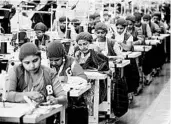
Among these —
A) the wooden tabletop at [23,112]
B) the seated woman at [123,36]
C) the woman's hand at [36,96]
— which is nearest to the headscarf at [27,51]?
the woman's hand at [36,96]

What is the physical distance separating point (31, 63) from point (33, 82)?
0.78ft

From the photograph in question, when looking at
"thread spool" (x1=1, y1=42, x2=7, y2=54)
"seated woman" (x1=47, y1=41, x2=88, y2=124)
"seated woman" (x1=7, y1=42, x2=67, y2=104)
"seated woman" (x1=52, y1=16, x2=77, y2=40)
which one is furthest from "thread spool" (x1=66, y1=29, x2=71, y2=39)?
"seated woman" (x1=7, y1=42, x2=67, y2=104)

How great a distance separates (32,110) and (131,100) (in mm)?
4653

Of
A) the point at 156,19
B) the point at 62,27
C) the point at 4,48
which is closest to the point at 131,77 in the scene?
the point at 4,48

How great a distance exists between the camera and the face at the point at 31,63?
4.03 metres

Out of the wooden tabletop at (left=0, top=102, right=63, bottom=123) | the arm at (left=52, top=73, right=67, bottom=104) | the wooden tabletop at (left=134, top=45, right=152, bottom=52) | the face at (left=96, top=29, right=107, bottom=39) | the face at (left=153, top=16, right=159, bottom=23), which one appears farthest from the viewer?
the face at (left=153, top=16, right=159, bottom=23)

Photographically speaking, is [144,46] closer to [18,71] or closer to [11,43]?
[11,43]

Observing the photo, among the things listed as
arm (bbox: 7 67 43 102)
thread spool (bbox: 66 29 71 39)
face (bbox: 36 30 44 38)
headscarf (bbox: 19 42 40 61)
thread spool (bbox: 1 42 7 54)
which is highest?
headscarf (bbox: 19 42 40 61)

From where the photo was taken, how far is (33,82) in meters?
4.20

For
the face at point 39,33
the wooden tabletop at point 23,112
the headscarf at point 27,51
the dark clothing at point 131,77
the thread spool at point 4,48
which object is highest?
the headscarf at point 27,51

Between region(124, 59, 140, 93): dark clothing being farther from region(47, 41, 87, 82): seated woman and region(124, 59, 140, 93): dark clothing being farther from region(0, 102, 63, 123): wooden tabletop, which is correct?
region(0, 102, 63, 123): wooden tabletop

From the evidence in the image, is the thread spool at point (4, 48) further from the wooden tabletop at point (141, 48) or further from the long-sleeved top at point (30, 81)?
the wooden tabletop at point (141, 48)

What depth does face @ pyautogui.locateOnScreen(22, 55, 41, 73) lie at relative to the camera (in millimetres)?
4027

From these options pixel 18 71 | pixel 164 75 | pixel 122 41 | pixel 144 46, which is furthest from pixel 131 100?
pixel 18 71
